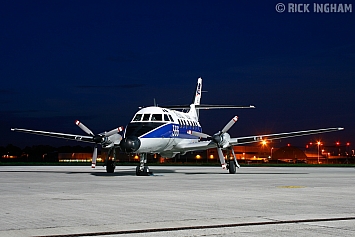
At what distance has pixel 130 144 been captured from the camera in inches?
1203

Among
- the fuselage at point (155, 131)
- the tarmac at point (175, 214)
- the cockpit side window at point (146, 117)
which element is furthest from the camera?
the cockpit side window at point (146, 117)

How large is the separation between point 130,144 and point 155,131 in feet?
9.53

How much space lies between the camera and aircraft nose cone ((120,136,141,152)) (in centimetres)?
3053

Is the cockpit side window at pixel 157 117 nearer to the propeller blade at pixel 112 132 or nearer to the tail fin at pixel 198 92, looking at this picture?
the propeller blade at pixel 112 132

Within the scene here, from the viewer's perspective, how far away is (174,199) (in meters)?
16.4

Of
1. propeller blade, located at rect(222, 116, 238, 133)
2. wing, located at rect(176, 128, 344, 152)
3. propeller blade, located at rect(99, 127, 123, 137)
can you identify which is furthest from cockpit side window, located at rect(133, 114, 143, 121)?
propeller blade, located at rect(222, 116, 238, 133)

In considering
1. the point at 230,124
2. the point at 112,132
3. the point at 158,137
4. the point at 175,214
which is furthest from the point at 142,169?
the point at 175,214

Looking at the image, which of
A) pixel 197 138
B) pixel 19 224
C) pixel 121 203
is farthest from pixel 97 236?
pixel 197 138

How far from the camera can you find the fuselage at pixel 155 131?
3186cm

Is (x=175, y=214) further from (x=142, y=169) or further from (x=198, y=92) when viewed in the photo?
(x=198, y=92)

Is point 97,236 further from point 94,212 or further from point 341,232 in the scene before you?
point 341,232

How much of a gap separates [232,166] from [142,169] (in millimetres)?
8496

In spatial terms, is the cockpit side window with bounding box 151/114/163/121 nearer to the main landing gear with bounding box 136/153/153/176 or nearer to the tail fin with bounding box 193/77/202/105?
the main landing gear with bounding box 136/153/153/176

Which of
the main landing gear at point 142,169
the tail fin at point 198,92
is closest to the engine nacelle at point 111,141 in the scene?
the main landing gear at point 142,169
